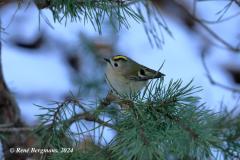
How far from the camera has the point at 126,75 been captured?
228 centimetres

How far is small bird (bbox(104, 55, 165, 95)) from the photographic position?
2.09 m

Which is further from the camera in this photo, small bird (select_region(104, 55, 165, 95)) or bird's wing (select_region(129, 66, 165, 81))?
small bird (select_region(104, 55, 165, 95))

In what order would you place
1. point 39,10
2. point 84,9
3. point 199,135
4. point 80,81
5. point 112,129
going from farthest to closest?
point 80,81, point 39,10, point 84,9, point 112,129, point 199,135

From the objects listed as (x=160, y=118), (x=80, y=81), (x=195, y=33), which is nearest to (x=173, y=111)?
(x=160, y=118)

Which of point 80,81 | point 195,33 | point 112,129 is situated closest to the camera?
point 112,129

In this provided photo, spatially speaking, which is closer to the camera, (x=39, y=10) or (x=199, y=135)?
(x=199, y=135)

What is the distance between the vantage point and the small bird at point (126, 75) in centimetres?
209

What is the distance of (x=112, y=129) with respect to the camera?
1.66 meters

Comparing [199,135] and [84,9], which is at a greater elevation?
[84,9]

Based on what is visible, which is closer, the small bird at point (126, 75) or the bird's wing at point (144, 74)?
the bird's wing at point (144, 74)

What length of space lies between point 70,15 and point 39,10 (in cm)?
17

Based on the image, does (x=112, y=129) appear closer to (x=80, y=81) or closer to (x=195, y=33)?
(x=80, y=81)

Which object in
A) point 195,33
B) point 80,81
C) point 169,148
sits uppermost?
point 195,33

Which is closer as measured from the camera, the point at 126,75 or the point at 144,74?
the point at 144,74
